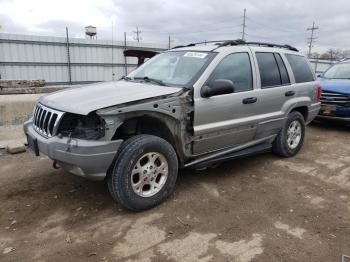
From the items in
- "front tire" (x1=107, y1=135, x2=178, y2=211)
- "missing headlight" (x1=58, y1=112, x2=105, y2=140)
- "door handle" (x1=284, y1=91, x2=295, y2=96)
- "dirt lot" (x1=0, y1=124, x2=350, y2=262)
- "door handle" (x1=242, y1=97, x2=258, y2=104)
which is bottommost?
"dirt lot" (x1=0, y1=124, x2=350, y2=262)

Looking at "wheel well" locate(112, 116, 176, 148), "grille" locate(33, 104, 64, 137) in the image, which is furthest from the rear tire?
"grille" locate(33, 104, 64, 137)

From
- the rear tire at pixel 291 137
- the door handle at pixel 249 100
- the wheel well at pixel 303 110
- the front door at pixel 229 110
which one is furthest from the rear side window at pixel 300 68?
the door handle at pixel 249 100

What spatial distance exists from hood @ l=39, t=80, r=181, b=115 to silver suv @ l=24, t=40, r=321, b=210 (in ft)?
0.04

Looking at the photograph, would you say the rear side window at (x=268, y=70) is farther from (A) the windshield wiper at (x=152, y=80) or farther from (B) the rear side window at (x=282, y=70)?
(A) the windshield wiper at (x=152, y=80)

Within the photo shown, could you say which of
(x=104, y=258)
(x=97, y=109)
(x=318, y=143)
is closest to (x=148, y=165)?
(x=97, y=109)

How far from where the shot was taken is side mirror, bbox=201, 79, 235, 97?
368 cm

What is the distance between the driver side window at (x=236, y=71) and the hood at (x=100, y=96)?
70cm

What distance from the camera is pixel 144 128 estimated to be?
368 centimetres

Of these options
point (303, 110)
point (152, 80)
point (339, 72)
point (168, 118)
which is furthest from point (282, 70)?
point (339, 72)

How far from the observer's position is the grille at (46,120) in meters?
3.21

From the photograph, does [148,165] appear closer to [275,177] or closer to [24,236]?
[24,236]

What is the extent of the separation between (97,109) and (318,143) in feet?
16.9

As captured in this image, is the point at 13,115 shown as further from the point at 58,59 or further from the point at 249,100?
the point at 58,59

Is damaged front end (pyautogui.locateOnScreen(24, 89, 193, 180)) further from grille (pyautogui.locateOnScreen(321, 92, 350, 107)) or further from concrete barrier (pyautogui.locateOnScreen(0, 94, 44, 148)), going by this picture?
grille (pyautogui.locateOnScreen(321, 92, 350, 107))
